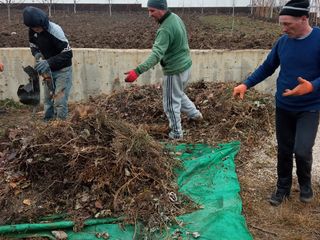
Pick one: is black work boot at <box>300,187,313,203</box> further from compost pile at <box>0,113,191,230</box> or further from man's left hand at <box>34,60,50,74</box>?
man's left hand at <box>34,60,50,74</box>

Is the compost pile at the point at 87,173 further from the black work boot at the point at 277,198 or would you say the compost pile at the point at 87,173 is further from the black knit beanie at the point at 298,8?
the black knit beanie at the point at 298,8

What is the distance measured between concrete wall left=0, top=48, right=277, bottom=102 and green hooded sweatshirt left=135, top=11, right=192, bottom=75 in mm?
2478

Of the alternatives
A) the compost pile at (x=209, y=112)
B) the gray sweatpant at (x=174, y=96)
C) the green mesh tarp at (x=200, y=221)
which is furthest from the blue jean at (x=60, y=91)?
the green mesh tarp at (x=200, y=221)

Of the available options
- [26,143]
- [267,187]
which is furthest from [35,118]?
[267,187]

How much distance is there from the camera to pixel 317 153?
494 centimetres

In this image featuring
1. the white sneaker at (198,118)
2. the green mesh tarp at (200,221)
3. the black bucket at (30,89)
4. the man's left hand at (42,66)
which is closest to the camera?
the green mesh tarp at (200,221)

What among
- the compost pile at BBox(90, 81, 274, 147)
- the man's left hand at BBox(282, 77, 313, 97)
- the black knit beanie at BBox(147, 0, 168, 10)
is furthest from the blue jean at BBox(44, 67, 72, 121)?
the man's left hand at BBox(282, 77, 313, 97)

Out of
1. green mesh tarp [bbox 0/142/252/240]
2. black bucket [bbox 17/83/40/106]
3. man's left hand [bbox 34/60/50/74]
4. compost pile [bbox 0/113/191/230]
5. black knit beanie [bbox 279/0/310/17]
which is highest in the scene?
black knit beanie [bbox 279/0/310/17]

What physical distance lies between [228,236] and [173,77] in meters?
2.18

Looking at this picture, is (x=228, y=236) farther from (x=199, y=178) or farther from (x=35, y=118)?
(x=35, y=118)

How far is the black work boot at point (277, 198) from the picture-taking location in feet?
12.3

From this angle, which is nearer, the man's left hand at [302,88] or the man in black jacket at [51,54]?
the man's left hand at [302,88]

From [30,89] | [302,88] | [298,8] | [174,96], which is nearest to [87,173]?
[174,96]

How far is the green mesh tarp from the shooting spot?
3221 mm
